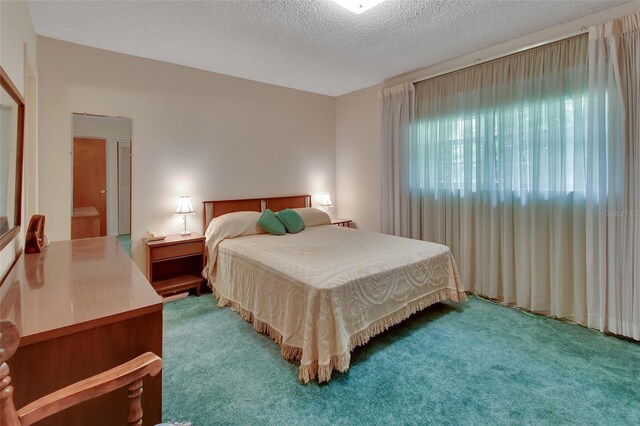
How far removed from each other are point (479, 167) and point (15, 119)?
12.1 feet

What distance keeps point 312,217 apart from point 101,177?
2.40 metres

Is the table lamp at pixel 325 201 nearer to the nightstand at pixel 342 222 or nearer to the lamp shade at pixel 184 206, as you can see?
the nightstand at pixel 342 222

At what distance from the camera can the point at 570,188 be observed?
2.74m

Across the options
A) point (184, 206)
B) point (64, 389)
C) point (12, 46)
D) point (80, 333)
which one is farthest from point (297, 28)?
point (64, 389)

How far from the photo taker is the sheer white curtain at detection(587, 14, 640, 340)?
94.0 inches

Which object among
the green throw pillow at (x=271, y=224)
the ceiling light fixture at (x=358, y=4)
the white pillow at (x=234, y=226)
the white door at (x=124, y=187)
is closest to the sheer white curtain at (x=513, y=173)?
the ceiling light fixture at (x=358, y=4)

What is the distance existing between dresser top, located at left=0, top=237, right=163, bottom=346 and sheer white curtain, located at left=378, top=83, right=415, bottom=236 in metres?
3.17

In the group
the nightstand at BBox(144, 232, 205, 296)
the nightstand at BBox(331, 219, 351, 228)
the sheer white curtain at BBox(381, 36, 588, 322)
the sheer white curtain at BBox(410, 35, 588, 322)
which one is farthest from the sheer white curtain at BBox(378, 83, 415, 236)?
the nightstand at BBox(144, 232, 205, 296)

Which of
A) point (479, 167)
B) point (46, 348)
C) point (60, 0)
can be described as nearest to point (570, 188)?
point (479, 167)

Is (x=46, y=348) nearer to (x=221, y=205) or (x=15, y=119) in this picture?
(x=15, y=119)

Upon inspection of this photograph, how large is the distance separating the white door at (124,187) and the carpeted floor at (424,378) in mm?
1312

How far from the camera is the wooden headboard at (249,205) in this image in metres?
3.85

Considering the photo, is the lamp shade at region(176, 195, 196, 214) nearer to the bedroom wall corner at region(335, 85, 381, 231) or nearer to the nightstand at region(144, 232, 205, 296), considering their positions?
the nightstand at region(144, 232, 205, 296)

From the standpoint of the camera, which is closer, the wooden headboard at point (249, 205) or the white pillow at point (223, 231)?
the white pillow at point (223, 231)
